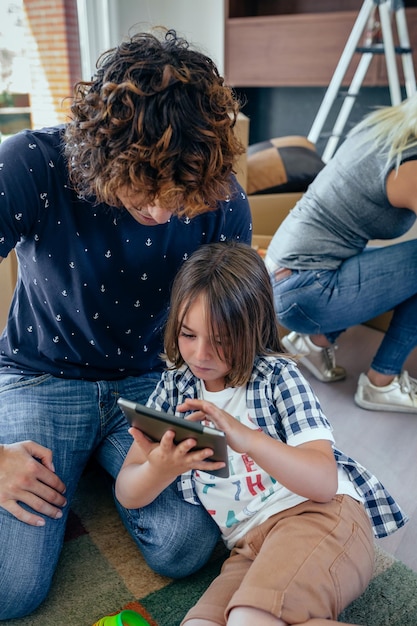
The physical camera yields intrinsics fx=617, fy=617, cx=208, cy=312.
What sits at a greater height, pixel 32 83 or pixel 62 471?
pixel 32 83

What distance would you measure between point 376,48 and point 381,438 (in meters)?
1.66

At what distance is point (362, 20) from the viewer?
2.40 m

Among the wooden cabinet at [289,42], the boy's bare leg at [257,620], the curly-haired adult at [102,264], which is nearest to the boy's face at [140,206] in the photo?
the curly-haired adult at [102,264]

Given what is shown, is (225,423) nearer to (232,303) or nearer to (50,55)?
(232,303)

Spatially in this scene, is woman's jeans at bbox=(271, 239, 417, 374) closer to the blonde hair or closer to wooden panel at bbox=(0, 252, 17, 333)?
the blonde hair

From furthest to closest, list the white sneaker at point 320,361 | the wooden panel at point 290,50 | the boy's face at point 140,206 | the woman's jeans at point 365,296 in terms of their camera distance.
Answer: the wooden panel at point 290,50
the white sneaker at point 320,361
the woman's jeans at point 365,296
the boy's face at point 140,206

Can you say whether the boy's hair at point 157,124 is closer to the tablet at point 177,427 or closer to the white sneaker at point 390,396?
the tablet at point 177,427

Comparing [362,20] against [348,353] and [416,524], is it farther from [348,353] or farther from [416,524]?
[416,524]

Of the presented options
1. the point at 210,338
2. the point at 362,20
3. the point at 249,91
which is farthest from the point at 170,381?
the point at 249,91

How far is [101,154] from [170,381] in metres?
0.37

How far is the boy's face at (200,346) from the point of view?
874 mm

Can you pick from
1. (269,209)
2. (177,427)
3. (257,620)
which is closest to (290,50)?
(269,209)

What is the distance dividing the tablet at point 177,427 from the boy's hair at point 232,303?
16 centimetres

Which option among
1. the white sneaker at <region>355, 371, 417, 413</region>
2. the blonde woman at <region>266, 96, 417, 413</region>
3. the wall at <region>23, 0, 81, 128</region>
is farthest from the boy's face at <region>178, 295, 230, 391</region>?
the wall at <region>23, 0, 81, 128</region>
